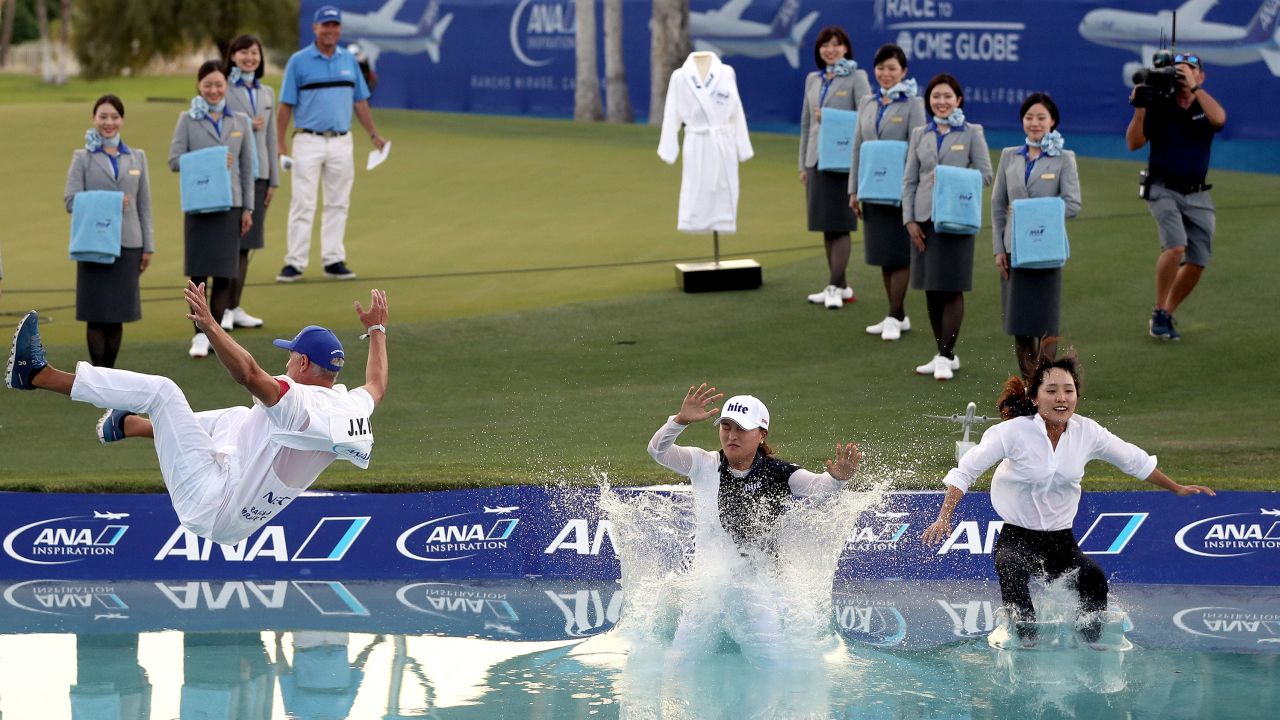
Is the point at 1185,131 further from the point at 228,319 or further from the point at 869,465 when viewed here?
the point at 228,319

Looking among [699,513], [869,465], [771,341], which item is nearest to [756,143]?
[771,341]

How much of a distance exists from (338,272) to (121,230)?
15.3 feet

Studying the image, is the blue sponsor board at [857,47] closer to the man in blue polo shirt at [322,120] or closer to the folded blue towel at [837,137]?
the folded blue towel at [837,137]

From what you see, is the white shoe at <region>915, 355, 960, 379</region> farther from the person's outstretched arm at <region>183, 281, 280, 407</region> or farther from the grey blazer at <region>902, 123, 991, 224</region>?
the person's outstretched arm at <region>183, 281, 280, 407</region>

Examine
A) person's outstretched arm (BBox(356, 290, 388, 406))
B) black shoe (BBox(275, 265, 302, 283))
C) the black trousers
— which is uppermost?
person's outstretched arm (BBox(356, 290, 388, 406))

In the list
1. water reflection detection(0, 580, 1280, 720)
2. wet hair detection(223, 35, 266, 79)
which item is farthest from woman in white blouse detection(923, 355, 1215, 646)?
wet hair detection(223, 35, 266, 79)

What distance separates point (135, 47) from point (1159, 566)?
53.5 metres

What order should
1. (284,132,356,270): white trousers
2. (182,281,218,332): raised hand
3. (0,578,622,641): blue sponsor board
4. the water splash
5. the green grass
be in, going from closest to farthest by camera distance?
1. (182,281,218,332): raised hand
2. the water splash
3. (0,578,622,641): blue sponsor board
4. the green grass
5. (284,132,356,270): white trousers

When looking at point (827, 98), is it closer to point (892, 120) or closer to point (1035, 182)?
point (892, 120)

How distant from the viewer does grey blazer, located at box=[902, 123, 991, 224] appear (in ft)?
37.2

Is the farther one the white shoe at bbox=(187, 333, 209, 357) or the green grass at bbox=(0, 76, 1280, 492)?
the white shoe at bbox=(187, 333, 209, 357)

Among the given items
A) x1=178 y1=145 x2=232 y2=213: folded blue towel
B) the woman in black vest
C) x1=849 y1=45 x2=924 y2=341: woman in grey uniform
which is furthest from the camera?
x1=849 y1=45 x2=924 y2=341: woman in grey uniform

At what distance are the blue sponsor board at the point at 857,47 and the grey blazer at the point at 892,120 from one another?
10275 millimetres

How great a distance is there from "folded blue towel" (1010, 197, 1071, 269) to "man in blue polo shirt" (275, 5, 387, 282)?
233 inches
